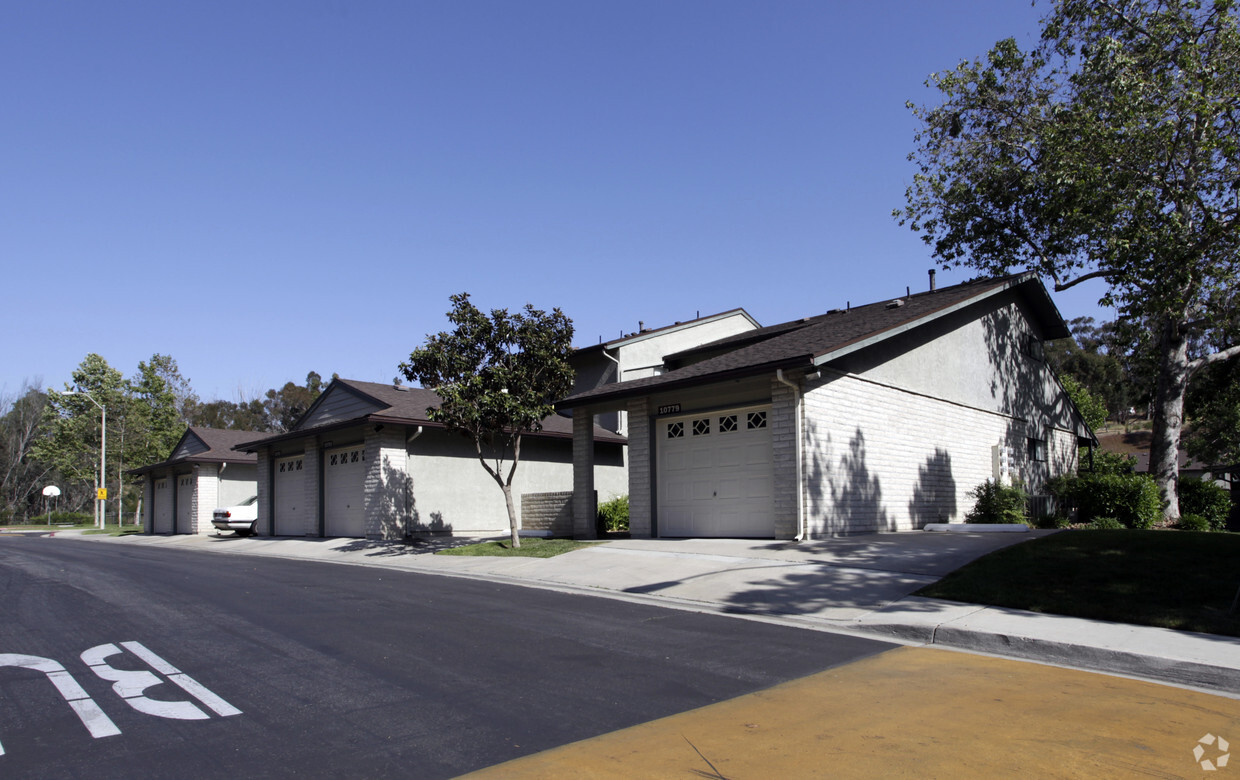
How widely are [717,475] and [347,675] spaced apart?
11.0m

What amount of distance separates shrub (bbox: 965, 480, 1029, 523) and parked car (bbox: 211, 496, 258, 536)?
24.1 m

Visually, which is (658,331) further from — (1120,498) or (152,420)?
(152,420)

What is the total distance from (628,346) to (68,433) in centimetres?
3924

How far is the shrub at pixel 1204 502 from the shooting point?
23.5 m

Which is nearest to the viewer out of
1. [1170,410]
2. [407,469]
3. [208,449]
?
[1170,410]

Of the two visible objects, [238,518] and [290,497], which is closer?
[290,497]

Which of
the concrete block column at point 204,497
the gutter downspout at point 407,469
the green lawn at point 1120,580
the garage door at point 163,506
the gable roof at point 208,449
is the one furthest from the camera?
the garage door at point 163,506

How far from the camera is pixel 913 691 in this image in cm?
625

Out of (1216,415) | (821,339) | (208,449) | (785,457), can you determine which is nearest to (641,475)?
(785,457)

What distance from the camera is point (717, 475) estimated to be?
16.7 m

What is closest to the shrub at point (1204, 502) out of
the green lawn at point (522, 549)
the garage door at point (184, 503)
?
the green lawn at point (522, 549)

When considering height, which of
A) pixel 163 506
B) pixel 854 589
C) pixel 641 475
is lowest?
pixel 854 589

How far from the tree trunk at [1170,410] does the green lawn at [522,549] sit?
15754mm

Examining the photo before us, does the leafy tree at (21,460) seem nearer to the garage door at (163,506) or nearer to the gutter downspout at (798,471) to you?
the garage door at (163,506)
